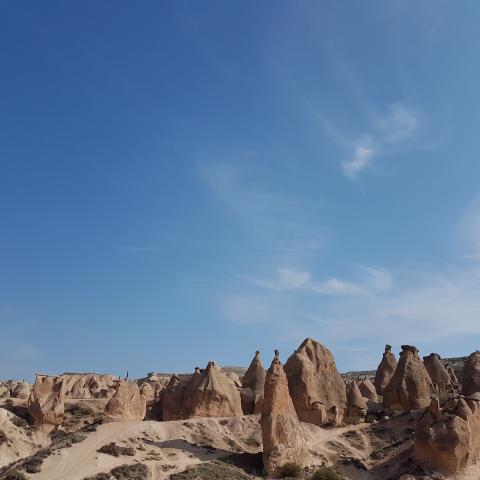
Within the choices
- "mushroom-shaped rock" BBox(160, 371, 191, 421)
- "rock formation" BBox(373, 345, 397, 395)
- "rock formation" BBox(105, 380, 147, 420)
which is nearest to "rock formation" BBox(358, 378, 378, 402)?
"rock formation" BBox(373, 345, 397, 395)

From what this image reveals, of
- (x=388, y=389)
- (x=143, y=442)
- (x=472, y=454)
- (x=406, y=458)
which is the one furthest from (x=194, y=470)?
(x=388, y=389)

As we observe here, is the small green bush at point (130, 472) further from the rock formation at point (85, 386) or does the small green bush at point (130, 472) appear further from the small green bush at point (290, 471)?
the rock formation at point (85, 386)

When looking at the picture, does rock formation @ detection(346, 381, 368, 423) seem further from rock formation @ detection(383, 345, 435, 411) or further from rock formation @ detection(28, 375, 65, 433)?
rock formation @ detection(28, 375, 65, 433)

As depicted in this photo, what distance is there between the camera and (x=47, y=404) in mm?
53312

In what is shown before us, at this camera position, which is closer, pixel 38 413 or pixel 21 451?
pixel 21 451

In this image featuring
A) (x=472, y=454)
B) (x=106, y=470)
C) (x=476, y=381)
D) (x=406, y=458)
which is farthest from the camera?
(x=476, y=381)

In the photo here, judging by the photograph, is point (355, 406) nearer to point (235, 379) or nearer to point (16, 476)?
point (235, 379)

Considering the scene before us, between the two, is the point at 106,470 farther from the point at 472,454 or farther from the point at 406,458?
the point at 472,454

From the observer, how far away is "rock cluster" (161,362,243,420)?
1812 inches

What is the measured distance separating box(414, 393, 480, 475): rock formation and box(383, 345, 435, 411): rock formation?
10.8 m

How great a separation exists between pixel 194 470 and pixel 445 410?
52.8 ft

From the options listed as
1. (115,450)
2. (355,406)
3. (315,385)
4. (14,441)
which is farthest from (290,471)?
(14,441)

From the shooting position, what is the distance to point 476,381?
167ft

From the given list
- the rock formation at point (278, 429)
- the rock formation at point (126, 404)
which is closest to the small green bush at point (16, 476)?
the rock formation at point (278, 429)
